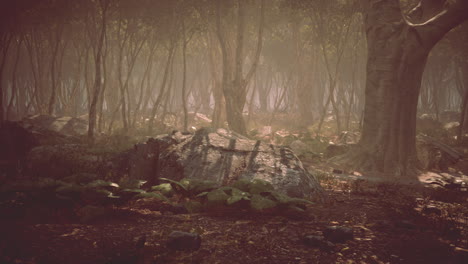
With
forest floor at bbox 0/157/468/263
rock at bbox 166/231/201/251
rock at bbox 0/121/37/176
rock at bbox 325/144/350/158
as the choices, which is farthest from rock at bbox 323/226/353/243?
rock at bbox 0/121/37/176

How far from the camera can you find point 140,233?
337 cm

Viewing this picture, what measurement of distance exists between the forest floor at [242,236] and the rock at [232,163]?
32.2 inches

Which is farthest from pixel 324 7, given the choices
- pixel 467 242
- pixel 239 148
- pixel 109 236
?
pixel 109 236

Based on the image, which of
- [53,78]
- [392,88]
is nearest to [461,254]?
[392,88]

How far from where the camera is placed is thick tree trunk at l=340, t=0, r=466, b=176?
9312 millimetres

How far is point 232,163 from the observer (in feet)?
19.8

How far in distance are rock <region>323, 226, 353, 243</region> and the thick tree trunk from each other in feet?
23.4

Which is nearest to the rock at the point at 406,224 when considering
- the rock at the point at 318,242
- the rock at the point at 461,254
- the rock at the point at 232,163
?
the rock at the point at 461,254

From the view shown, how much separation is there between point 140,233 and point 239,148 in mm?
3416

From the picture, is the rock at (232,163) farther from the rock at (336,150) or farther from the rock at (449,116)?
the rock at (449,116)

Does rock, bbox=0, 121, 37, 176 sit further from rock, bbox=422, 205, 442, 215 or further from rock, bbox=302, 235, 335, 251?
rock, bbox=422, 205, 442, 215

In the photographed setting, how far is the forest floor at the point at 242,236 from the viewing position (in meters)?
2.76

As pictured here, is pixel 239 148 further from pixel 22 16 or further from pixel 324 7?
pixel 22 16

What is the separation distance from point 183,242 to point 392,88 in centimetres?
913
